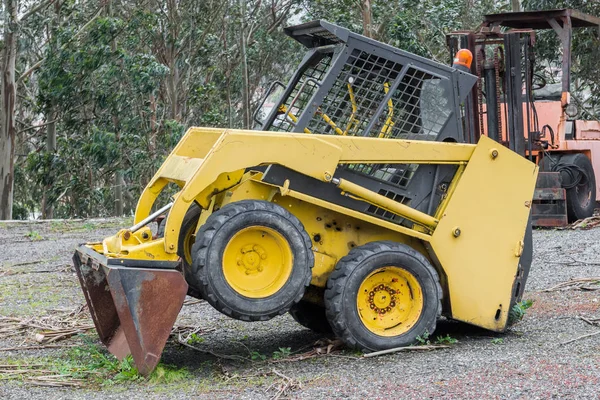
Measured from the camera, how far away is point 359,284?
6531 mm

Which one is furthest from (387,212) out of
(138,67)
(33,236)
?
(138,67)

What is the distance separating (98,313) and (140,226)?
0.75 meters

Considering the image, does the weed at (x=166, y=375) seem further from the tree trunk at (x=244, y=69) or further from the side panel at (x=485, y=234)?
the tree trunk at (x=244, y=69)

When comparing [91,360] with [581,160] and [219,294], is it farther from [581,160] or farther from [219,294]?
[581,160]

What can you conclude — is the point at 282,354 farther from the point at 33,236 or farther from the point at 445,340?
the point at 33,236

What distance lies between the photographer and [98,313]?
6.91m

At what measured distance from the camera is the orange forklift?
11320 mm

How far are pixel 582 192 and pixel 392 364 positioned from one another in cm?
1074

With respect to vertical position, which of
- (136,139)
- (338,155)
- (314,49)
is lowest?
(136,139)

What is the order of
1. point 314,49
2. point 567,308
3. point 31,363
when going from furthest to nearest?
point 567,308 → point 314,49 → point 31,363

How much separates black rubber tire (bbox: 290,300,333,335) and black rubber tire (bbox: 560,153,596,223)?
9.29m

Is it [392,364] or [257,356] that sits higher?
[392,364]

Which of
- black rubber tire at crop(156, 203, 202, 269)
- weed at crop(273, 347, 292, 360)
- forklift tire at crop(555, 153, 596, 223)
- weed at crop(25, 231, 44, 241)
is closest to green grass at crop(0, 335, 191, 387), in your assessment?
weed at crop(273, 347, 292, 360)

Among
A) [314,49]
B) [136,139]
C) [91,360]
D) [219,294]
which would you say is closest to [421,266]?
[219,294]
